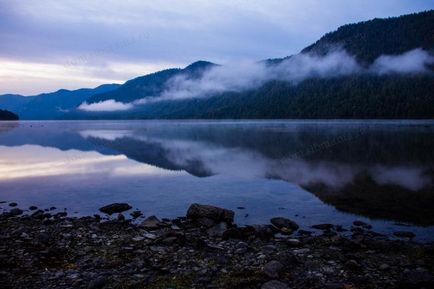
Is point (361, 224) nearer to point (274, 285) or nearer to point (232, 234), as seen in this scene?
point (232, 234)

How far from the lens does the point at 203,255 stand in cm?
1648

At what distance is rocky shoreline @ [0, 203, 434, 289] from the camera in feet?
44.9

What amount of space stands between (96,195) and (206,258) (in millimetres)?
17646

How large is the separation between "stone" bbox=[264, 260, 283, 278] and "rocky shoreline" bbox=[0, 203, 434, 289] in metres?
0.04

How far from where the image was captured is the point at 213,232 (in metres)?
19.9

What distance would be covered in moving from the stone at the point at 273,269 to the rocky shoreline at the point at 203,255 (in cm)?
4

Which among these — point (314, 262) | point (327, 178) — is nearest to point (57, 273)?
point (314, 262)

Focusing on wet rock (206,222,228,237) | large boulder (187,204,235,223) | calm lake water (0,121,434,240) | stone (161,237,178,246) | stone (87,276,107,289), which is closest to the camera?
stone (87,276,107,289)

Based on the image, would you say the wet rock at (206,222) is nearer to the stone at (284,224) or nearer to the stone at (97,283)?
the stone at (284,224)

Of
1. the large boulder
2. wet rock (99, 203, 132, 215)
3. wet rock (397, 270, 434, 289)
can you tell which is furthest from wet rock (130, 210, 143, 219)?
wet rock (397, 270, 434, 289)

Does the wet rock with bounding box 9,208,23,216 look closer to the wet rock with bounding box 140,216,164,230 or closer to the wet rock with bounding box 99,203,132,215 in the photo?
the wet rock with bounding box 99,203,132,215

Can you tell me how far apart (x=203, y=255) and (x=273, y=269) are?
11.2 ft

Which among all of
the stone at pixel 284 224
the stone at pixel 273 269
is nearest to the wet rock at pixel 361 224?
the stone at pixel 284 224

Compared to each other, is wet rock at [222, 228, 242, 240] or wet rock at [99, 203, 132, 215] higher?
wet rock at [222, 228, 242, 240]
